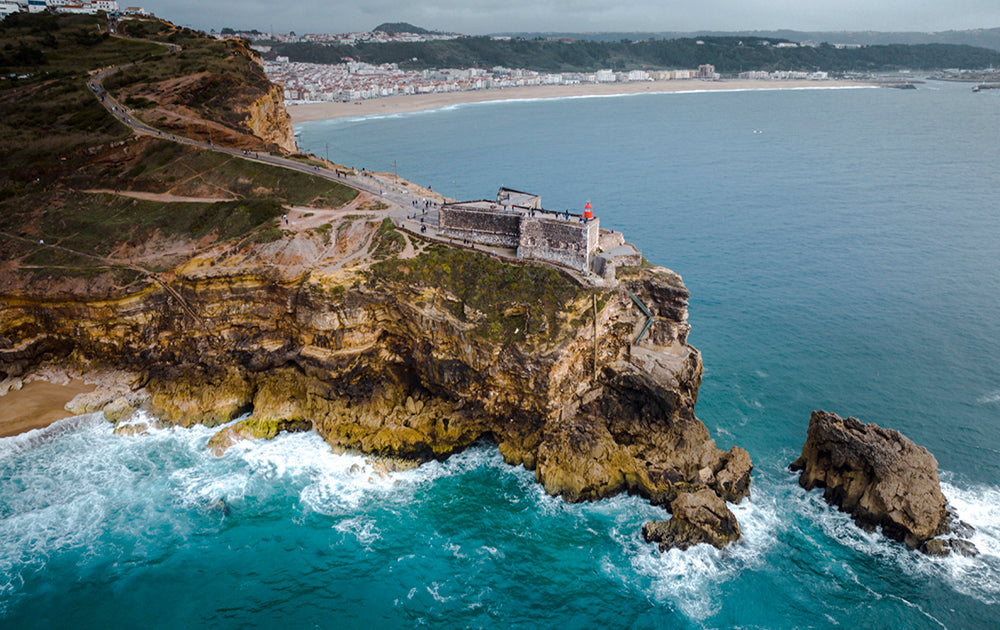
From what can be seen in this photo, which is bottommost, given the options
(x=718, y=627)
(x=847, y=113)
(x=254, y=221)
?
(x=718, y=627)

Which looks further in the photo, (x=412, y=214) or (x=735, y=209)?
(x=735, y=209)

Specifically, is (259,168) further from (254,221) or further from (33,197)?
(33,197)

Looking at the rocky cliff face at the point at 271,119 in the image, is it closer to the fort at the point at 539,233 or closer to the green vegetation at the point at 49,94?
the green vegetation at the point at 49,94

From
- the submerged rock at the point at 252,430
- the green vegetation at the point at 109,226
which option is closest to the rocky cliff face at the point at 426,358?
the submerged rock at the point at 252,430

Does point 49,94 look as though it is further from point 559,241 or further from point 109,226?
point 559,241

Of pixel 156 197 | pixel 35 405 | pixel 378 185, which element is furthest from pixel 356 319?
pixel 156 197

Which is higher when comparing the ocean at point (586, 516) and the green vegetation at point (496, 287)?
the green vegetation at point (496, 287)

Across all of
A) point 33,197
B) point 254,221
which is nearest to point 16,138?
point 33,197
